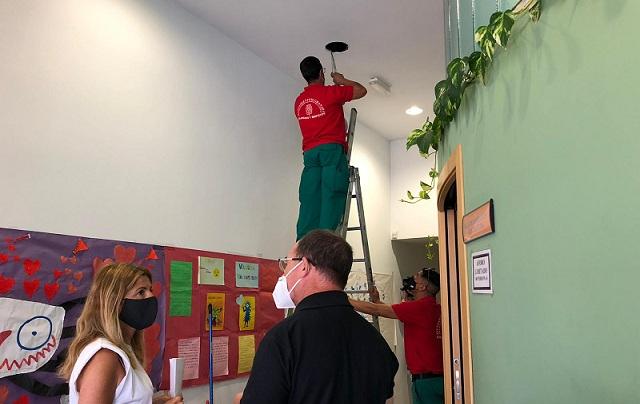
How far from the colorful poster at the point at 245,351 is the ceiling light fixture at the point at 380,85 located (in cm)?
209

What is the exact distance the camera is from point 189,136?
3.07 m

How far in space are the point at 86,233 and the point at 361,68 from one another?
7.59ft

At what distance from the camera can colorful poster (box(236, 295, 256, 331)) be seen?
129 inches

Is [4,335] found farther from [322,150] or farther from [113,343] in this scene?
[322,150]

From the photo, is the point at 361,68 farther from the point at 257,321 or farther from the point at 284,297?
the point at 284,297

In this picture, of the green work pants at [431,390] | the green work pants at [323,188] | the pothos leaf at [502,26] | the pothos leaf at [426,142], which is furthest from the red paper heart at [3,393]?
the green work pants at [431,390]

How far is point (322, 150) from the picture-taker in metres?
A: 3.32

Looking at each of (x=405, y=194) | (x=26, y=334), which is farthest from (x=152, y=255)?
(x=405, y=194)

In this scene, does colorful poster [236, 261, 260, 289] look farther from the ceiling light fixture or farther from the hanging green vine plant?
the ceiling light fixture

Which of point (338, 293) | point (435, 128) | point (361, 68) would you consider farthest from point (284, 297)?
point (361, 68)

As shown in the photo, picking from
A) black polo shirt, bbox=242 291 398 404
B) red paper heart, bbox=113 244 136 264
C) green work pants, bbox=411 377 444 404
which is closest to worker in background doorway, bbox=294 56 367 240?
red paper heart, bbox=113 244 136 264

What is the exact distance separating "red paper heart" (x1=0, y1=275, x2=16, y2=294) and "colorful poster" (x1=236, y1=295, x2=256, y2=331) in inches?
53.9

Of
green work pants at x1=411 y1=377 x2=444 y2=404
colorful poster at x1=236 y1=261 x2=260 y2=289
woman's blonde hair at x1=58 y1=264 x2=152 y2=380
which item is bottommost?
green work pants at x1=411 y1=377 x2=444 y2=404

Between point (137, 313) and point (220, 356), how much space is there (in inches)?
59.0
